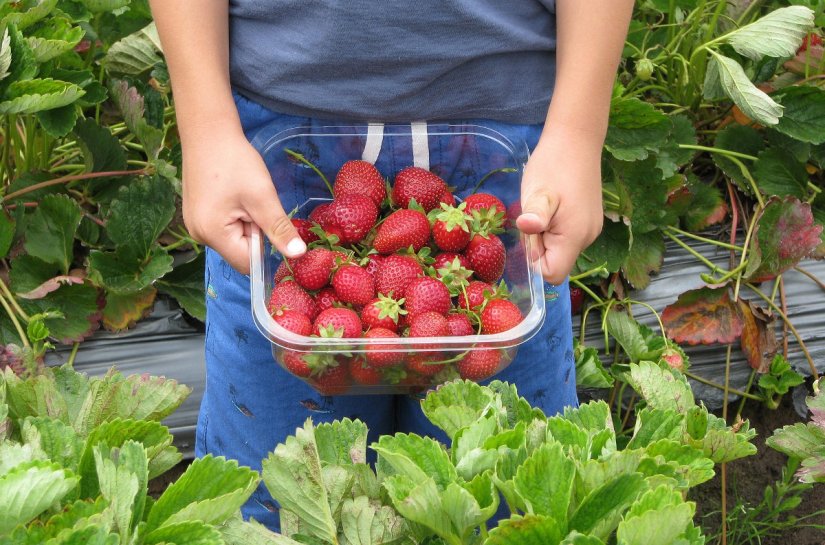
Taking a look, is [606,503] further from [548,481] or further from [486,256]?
[486,256]

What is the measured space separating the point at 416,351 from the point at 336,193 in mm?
238

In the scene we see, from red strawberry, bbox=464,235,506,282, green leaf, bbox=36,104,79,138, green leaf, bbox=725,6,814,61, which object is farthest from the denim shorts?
green leaf, bbox=725,6,814,61

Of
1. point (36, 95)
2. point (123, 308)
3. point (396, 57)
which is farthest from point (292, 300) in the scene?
point (123, 308)

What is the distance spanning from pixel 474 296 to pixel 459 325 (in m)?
0.06

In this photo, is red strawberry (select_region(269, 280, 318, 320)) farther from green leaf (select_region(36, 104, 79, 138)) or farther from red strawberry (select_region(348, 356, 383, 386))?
green leaf (select_region(36, 104, 79, 138))

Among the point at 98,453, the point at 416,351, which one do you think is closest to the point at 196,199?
the point at 416,351

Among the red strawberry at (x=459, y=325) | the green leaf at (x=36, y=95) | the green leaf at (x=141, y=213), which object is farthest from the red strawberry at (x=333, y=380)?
the green leaf at (x=141, y=213)

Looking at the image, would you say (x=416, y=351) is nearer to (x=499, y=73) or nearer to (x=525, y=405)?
(x=525, y=405)

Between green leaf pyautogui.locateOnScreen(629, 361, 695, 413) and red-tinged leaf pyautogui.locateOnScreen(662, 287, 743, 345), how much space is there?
90 cm

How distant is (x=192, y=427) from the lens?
162cm

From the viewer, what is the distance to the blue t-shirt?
3.03 feet

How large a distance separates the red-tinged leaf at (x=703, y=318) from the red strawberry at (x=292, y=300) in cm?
91

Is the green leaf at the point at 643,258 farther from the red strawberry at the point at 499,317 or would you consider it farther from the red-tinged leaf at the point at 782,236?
the red strawberry at the point at 499,317

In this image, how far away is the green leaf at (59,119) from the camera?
1397mm
